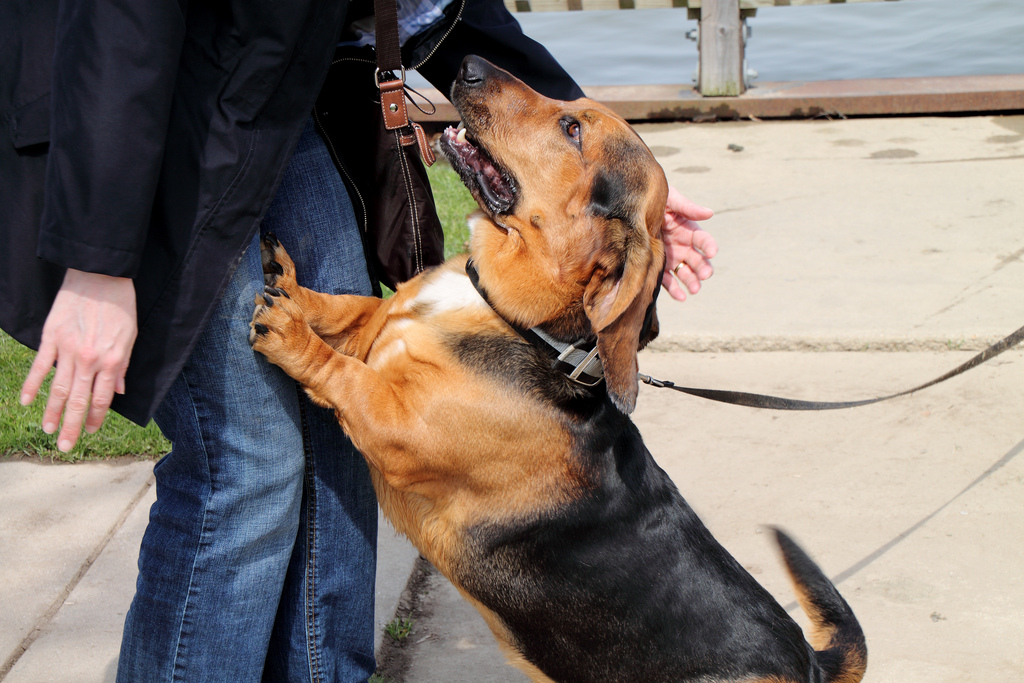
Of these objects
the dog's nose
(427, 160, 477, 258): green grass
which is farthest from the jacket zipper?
(427, 160, 477, 258): green grass

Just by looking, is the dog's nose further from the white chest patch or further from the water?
the water

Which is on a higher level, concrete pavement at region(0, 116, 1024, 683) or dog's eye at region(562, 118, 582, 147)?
dog's eye at region(562, 118, 582, 147)

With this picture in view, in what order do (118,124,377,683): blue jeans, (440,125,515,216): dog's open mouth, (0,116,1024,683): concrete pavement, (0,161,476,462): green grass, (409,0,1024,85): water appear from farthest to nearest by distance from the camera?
1. (409,0,1024,85): water
2. (0,161,476,462): green grass
3. (0,116,1024,683): concrete pavement
4. (440,125,515,216): dog's open mouth
5. (118,124,377,683): blue jeans

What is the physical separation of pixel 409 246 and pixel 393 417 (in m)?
0.50

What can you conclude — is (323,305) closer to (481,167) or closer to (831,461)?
(481,167)

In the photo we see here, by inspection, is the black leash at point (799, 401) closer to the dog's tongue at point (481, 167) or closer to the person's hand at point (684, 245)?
the person's hand at point (684, 245)

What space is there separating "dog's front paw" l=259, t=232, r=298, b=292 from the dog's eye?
3.08 feet

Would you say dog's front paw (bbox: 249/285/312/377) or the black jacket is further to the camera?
dog's front paw (bbox: 249/285/312/377)

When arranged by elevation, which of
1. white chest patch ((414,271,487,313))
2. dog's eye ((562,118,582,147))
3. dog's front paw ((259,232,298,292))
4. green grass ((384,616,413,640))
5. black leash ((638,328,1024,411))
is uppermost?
dog's eye ((562,118,582,147))

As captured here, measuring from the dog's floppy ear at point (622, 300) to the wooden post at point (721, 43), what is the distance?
5435mm

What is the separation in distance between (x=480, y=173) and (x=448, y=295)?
40cm

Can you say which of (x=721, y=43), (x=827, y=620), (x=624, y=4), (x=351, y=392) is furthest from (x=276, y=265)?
(x=721, y=43)

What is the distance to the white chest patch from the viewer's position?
253 cm

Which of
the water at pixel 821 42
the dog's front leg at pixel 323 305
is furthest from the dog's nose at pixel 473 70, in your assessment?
the water at pixel 821 42
